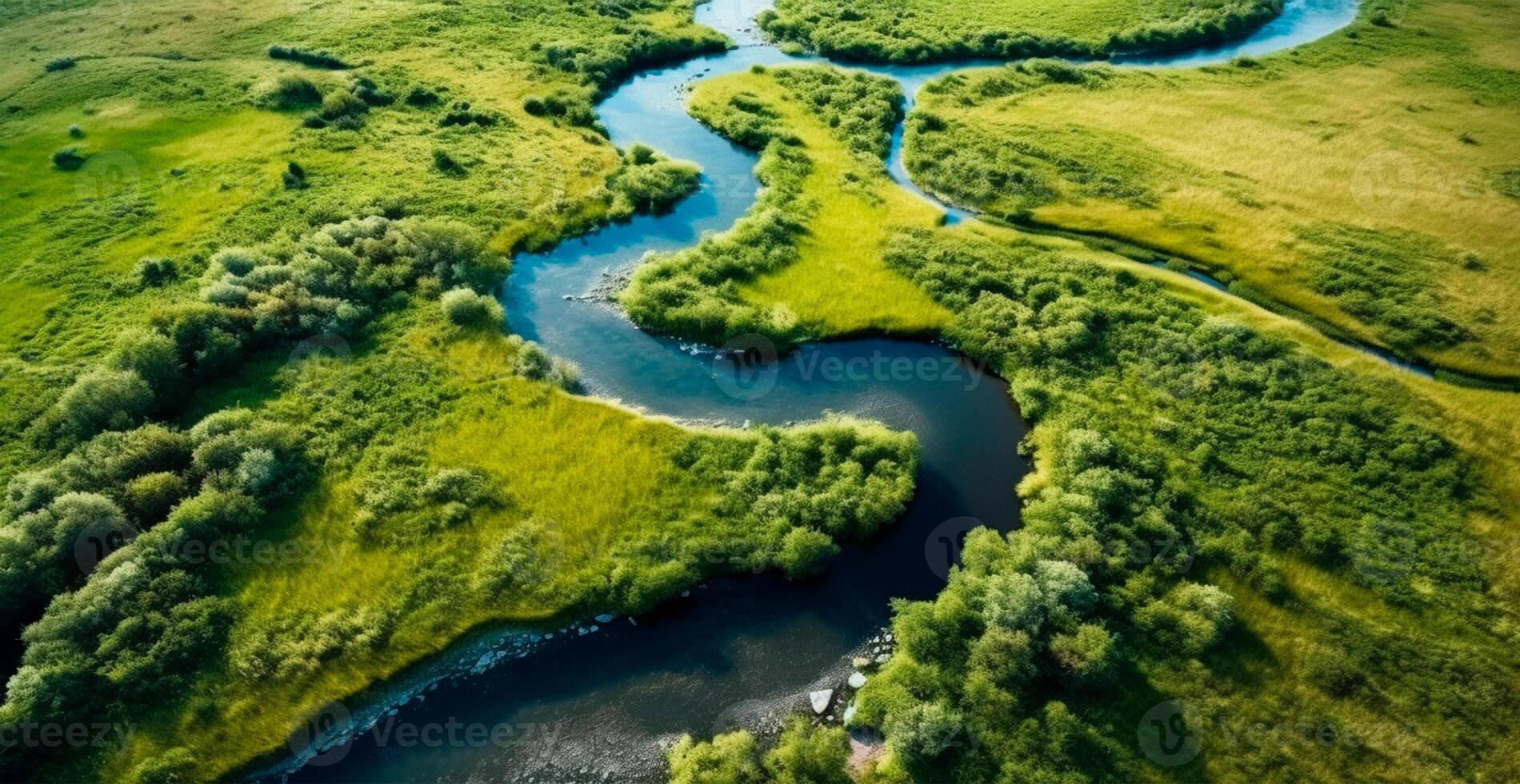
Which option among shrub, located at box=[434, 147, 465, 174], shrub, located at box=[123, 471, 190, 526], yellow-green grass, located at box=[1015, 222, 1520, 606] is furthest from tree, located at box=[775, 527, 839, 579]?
shrub, located at box=[434, 147, 465, 174]

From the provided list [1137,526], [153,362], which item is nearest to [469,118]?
[153,362]

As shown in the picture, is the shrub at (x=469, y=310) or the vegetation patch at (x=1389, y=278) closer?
the shrub at (x=469, y=310)

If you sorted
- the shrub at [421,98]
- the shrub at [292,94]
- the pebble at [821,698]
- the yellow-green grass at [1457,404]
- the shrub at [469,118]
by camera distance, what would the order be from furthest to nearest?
the shrub at [421,98], the shrub at [292,94], the shrub at [469,118], the yellow-green grass at [1457,404], the pebble at [821,698]

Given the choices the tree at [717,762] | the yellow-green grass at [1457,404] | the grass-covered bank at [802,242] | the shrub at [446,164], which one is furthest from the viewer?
the shrub at [446,164]

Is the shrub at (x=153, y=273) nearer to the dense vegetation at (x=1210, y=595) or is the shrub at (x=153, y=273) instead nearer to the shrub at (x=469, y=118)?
the shrub at (x=469, y=118)

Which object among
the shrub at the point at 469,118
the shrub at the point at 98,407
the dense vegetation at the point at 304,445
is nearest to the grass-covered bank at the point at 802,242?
the dense vegetation at the point at 304,445

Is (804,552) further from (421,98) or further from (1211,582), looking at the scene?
(421,98)

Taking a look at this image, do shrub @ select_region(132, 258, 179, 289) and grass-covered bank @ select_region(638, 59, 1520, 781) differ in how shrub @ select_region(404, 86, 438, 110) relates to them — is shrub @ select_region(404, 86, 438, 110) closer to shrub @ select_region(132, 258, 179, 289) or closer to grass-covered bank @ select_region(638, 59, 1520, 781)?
shrub @ select_region(132, 258, 179, 289)

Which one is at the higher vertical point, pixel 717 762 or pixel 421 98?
pixel 421 98

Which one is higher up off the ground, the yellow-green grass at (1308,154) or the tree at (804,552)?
the yellow-green grass at (1308,154)
